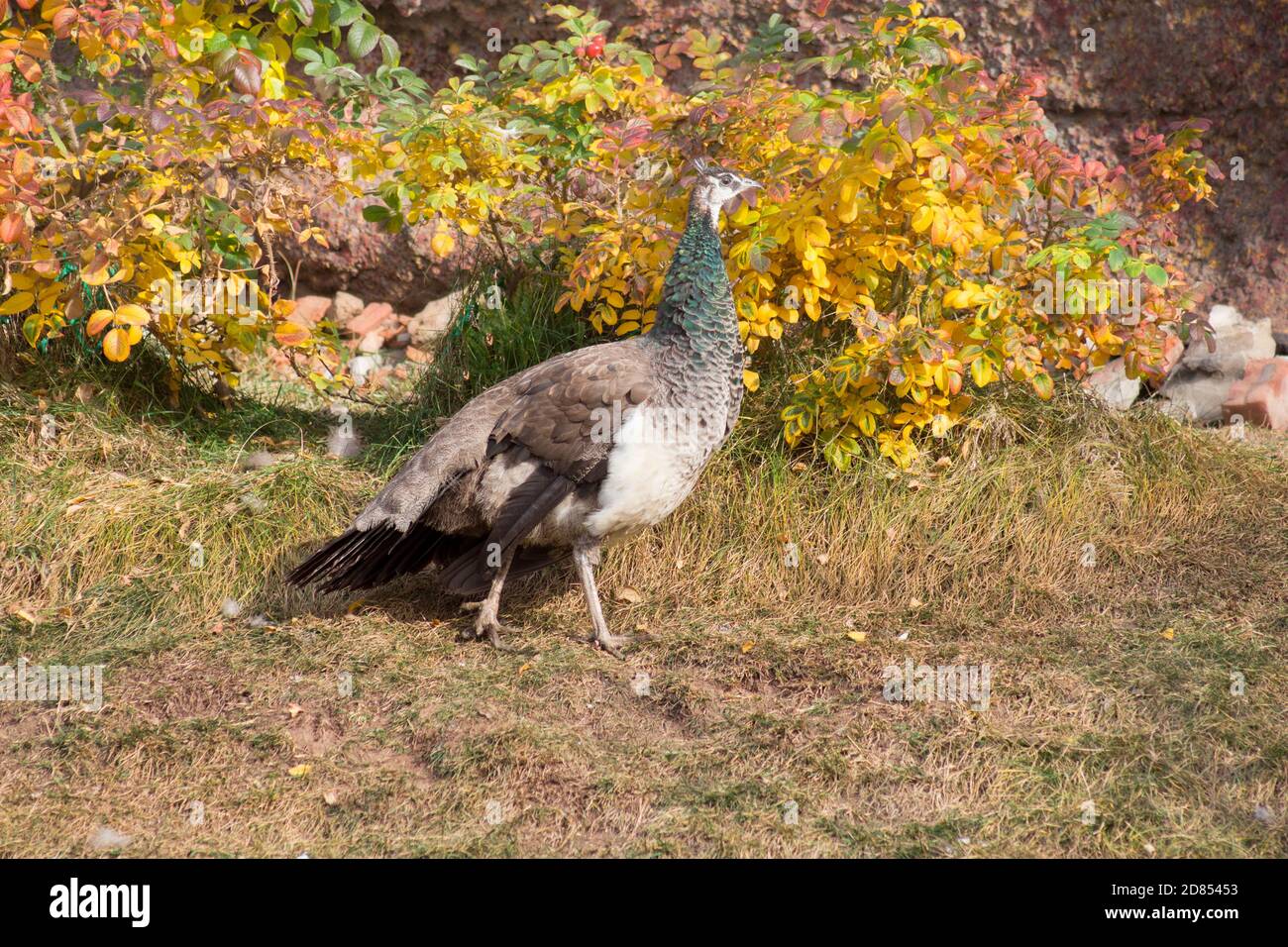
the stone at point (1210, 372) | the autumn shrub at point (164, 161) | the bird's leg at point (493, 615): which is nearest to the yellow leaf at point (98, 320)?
the autumn shrub at point (164, 161)

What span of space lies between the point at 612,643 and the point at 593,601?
16 centimetres

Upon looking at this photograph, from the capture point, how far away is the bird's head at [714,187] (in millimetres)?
4738

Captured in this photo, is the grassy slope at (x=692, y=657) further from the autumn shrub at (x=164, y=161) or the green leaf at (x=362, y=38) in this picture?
the green leaf at (x=362, y=38)

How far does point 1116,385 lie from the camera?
6215mm

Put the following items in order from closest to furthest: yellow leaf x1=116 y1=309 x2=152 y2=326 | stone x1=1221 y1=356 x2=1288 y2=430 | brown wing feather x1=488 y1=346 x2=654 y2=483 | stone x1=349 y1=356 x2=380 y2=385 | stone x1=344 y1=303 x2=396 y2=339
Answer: brown wing feather x1=488 y1=346 x2=654 y2=483 → yellow leaf x1=116 y1=309 x2=152 y2=326 → stone x1=1221 y1=356 x2=1288 y2=430 → stone x1=349 y1=356 x2=380 y2=385 → stone x1=344 y1=303 x2=396 y2=339

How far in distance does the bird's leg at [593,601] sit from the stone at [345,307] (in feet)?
10.7

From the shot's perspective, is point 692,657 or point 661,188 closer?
point 692,657

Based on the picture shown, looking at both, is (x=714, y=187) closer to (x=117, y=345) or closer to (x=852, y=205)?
(x=852, y=205)

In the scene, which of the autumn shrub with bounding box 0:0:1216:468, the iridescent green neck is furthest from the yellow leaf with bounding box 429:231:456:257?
the iridescent green neck

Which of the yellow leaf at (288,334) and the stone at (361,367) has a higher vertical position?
the yellow leaf at (288,334)

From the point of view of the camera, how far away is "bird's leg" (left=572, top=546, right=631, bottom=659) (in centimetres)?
471

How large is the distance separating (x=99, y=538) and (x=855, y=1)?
443 centimetres

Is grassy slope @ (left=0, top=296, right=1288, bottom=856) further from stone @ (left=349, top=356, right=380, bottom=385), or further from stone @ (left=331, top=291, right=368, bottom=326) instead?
stone @ (left=331, top=291, right=368, bottom=326)

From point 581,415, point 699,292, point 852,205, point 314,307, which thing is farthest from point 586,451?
point 314,307
